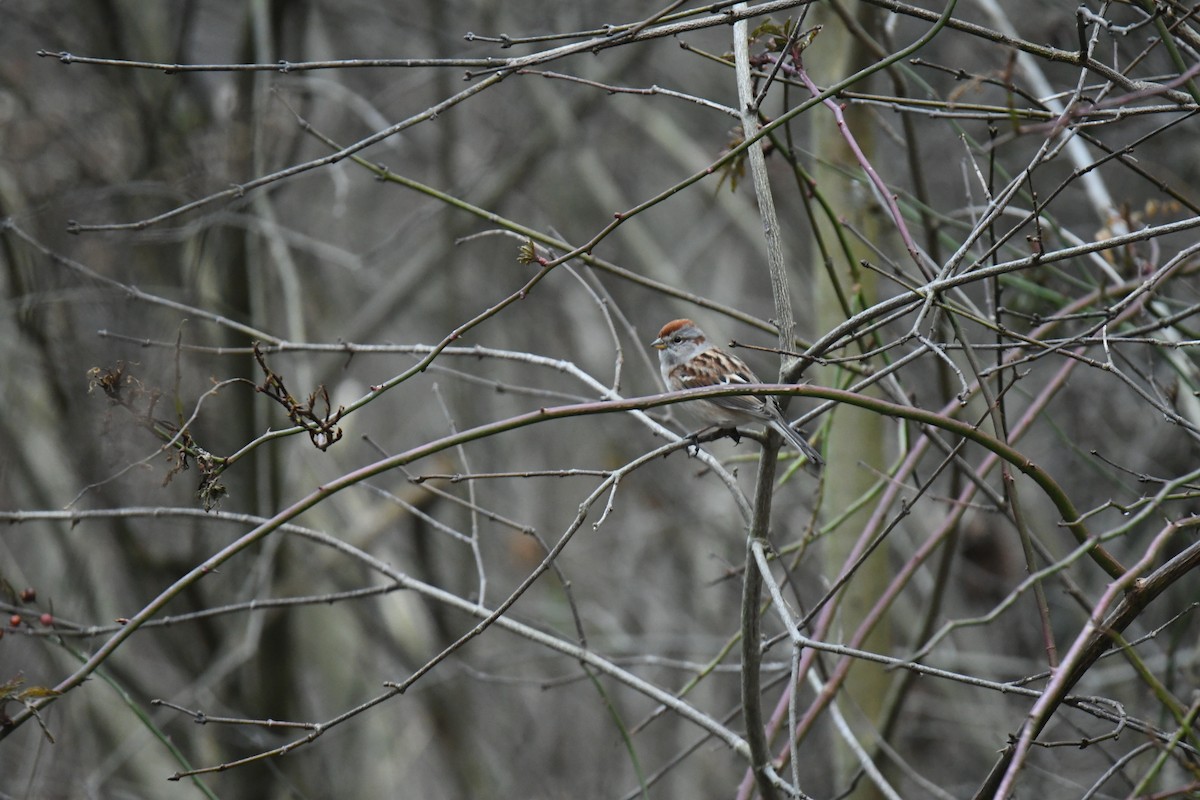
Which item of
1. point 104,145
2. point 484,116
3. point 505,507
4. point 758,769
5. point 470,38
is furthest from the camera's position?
point 505,507

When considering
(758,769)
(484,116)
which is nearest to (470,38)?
(758,769)

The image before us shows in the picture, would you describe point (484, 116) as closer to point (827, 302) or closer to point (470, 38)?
point (827, 302)

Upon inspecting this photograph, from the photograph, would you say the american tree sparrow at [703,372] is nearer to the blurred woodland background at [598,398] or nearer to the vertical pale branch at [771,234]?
the blurred woodland background at [598,398]

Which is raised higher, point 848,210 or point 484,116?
point 484,116

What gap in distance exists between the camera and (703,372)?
461 centimetres

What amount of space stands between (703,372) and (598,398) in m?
0.47

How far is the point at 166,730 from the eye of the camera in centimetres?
670

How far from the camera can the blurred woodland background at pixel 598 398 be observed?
240cm

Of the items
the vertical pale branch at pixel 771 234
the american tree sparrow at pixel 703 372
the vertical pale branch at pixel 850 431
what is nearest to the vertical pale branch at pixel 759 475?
the vertical pale branch at pixel 771 234

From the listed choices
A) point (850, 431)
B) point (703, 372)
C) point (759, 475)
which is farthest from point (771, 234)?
point (703, 372)

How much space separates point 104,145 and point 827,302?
4365mm

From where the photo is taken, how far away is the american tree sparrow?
4.23 m

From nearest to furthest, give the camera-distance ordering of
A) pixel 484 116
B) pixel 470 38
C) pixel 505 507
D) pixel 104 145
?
pixel 470 38 < pixel 104 145 < pixel 484 116 < pixel 505 507

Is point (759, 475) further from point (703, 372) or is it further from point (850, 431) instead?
point (703, 372)
